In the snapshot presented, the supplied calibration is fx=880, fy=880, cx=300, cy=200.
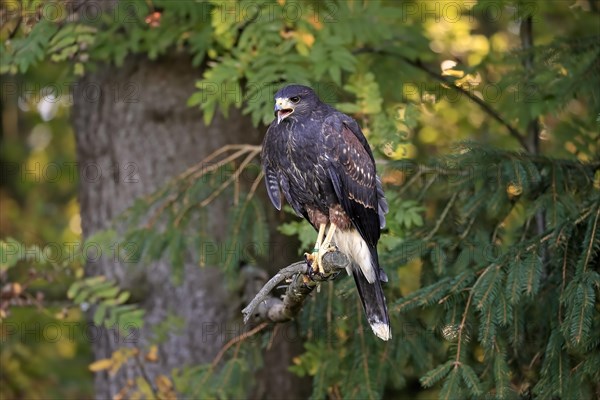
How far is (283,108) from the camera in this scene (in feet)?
14.9

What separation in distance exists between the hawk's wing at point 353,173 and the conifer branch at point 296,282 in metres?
0.35

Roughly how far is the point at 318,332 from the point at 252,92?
150 centimetres

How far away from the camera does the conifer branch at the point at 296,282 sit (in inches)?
157

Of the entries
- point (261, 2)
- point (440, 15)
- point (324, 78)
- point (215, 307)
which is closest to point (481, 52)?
point (440, 15)

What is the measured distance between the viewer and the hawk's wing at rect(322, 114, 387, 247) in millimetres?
4641

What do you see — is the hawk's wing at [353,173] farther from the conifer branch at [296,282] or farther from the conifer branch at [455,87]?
the conifer branch at [455,87]

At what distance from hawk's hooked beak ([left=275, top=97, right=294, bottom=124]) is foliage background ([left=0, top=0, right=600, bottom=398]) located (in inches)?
23.1

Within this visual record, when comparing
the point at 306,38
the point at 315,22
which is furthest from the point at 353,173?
the point at 315,22

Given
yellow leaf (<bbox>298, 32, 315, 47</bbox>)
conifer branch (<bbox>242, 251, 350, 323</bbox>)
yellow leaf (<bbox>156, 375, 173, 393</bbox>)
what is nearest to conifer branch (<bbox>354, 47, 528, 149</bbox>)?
yellow leaf (<bbox>298, 32, 315, 47</bbox>)

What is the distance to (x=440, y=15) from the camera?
24.0 ft

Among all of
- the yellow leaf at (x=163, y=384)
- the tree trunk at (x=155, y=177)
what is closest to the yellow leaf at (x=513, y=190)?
the tree trunk at (x=155, y=177)

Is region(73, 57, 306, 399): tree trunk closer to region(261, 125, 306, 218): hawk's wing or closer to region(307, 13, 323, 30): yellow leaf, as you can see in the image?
region(307, 13, 323, 30): yellow leaf

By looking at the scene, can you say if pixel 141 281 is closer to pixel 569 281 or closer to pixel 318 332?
pixel 318 332

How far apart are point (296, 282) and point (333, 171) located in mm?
761
